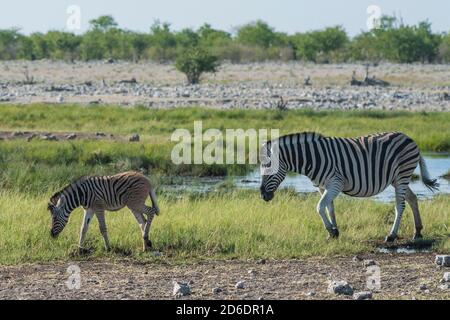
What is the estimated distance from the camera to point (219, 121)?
24.9 meters

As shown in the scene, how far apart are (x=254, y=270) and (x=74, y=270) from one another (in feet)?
5.56

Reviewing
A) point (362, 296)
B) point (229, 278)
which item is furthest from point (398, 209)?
point (362, 296)

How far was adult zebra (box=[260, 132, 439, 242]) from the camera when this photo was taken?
11180mm

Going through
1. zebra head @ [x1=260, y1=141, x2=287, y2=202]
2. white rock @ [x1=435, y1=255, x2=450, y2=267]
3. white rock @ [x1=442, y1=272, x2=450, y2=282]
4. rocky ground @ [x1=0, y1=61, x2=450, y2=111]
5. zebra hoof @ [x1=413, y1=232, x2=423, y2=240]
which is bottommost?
zebra hoof @ [x1=413, y1=232, x2=423, y2=240]

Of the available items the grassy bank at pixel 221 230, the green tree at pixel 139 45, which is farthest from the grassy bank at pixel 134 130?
the green tree at pixel 139 45

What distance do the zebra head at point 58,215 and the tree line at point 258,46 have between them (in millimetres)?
42988

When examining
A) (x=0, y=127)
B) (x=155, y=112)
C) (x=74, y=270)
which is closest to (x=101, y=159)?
(x=0, y=127)

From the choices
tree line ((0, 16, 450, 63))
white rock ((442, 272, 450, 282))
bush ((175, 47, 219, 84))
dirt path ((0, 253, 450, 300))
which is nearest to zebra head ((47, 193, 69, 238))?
dirt path ((0, 253, 450, 300))

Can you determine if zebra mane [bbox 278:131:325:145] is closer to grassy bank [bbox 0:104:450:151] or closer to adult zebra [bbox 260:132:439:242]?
adult zebra [bbox 260:132:439:242]

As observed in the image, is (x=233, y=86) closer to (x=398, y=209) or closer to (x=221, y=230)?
(x=398, y=209)

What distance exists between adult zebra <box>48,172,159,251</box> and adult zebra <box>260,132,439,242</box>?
4.92 feet

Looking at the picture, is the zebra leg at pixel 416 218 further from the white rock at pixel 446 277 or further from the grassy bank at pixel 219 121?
the grassy bank at pixel 219 121

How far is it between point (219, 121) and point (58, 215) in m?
14.7

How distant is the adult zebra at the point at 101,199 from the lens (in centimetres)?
1036
